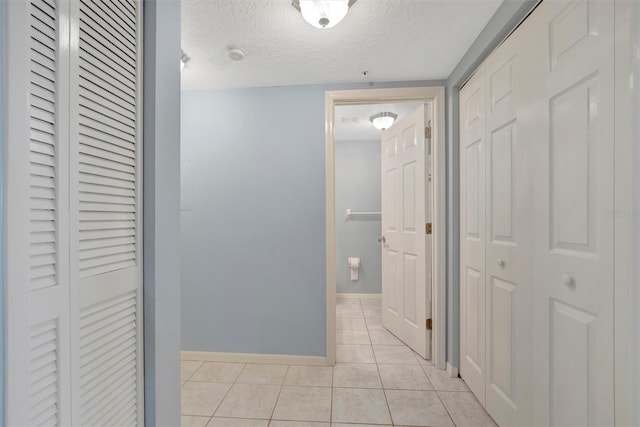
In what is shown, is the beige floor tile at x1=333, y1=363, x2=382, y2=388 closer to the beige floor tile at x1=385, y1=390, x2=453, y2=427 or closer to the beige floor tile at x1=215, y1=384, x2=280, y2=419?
the beige floor tile at x1=385, y1=390, x2=453, y2=427

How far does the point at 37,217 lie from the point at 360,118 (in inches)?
118

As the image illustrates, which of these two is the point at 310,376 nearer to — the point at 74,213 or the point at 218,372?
the point at 218,372

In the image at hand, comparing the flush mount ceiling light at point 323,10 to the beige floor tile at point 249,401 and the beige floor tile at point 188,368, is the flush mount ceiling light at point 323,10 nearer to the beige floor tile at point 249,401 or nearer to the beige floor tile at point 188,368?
the beige floor tile at point 249,401

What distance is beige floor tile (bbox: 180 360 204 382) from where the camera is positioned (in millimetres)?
2042

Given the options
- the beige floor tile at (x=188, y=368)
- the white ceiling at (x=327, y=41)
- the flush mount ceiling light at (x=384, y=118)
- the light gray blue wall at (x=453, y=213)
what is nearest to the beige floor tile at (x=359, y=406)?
the light gray blue wall at (x=453, y=213)

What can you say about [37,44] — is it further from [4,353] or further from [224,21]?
[224,21]

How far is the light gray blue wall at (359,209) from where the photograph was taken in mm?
3986

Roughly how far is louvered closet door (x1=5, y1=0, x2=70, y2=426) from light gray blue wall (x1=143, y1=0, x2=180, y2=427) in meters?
0.29

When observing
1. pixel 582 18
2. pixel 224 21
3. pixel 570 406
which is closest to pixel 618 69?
pixel 582 18

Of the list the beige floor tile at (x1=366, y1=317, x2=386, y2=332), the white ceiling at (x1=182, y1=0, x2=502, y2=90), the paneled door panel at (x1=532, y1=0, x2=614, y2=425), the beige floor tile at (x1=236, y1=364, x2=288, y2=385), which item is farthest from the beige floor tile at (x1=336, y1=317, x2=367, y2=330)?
the white ceiling at (x1=182, y1=0, x2=502, y2=90)

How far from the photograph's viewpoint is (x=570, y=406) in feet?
3.36

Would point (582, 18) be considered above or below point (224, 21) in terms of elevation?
below

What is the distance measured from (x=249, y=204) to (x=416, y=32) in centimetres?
164

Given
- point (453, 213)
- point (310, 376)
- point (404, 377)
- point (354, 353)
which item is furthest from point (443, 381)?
point (453, 213)
